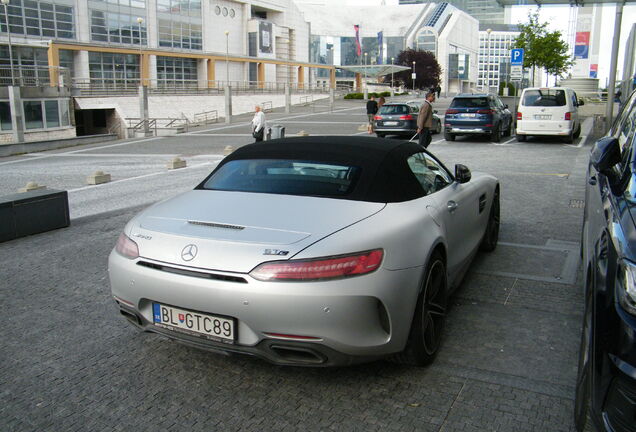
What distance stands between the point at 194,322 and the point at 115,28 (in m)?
59.1

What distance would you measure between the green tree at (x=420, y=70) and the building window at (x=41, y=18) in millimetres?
58718

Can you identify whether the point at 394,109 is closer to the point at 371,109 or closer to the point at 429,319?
the point at 371,109

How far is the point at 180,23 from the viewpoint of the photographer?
6431 cm

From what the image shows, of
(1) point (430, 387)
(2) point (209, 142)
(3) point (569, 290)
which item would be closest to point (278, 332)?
(1) point (430, 387)

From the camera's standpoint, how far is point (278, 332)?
300cm

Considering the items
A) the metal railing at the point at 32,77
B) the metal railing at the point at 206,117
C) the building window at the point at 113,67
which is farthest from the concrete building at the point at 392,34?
the metal railing at the point at 32,77

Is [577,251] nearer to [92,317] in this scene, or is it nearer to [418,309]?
[418,309]

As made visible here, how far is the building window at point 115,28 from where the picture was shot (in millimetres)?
53844

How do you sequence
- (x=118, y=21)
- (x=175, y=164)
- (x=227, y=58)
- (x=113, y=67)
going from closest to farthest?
(x=175, y=164), (x=113, y=67), (x=118, y=21), (x=227, y=58)

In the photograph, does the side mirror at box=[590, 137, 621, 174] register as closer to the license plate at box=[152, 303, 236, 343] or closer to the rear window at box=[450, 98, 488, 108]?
the license plate at box=[152, 303, 236, 343]

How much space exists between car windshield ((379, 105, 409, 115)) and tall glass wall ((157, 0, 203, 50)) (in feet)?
144

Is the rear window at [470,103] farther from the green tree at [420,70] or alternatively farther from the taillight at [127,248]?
the green tree at [420,70]

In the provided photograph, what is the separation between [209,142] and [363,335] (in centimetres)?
2421

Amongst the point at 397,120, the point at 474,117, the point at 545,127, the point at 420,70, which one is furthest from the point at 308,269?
the point at 420,70
